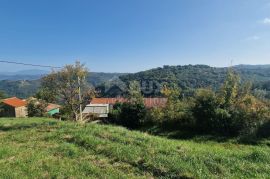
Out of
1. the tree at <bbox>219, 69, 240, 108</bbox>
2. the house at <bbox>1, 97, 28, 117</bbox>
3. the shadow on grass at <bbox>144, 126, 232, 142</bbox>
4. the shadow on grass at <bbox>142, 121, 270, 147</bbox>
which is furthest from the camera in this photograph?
the house at <bbox>1, 97, 28, 117</bbox>

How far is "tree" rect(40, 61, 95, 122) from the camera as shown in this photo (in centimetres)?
1681

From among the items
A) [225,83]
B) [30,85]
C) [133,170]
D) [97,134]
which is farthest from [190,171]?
[30,85]

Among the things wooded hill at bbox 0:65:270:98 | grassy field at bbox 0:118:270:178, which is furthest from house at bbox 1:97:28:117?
grassy field at bbox 0:118:270:178

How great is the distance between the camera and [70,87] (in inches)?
674

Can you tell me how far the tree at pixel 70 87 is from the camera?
55.2ft

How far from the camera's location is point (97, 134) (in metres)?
8.96

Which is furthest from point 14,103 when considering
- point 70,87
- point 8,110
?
point 70,87

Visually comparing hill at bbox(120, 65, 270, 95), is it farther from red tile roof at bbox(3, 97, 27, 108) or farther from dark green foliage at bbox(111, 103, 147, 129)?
red tile roof at bbox(3, 97, 27, 108)

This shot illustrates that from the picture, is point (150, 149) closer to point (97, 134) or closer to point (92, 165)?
point (92, 165)

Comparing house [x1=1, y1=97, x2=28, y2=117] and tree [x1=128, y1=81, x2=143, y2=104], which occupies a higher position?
tree [x1=128, y1=81, x2=143, y2=104]

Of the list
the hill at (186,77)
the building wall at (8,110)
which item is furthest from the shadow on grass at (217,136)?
the building wall at (8,110)

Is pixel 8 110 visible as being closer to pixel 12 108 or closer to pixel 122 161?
pixel 12 108

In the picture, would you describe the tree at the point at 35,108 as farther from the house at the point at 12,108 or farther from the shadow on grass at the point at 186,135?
the house at the point at 12,108

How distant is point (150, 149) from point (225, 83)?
497 inches
